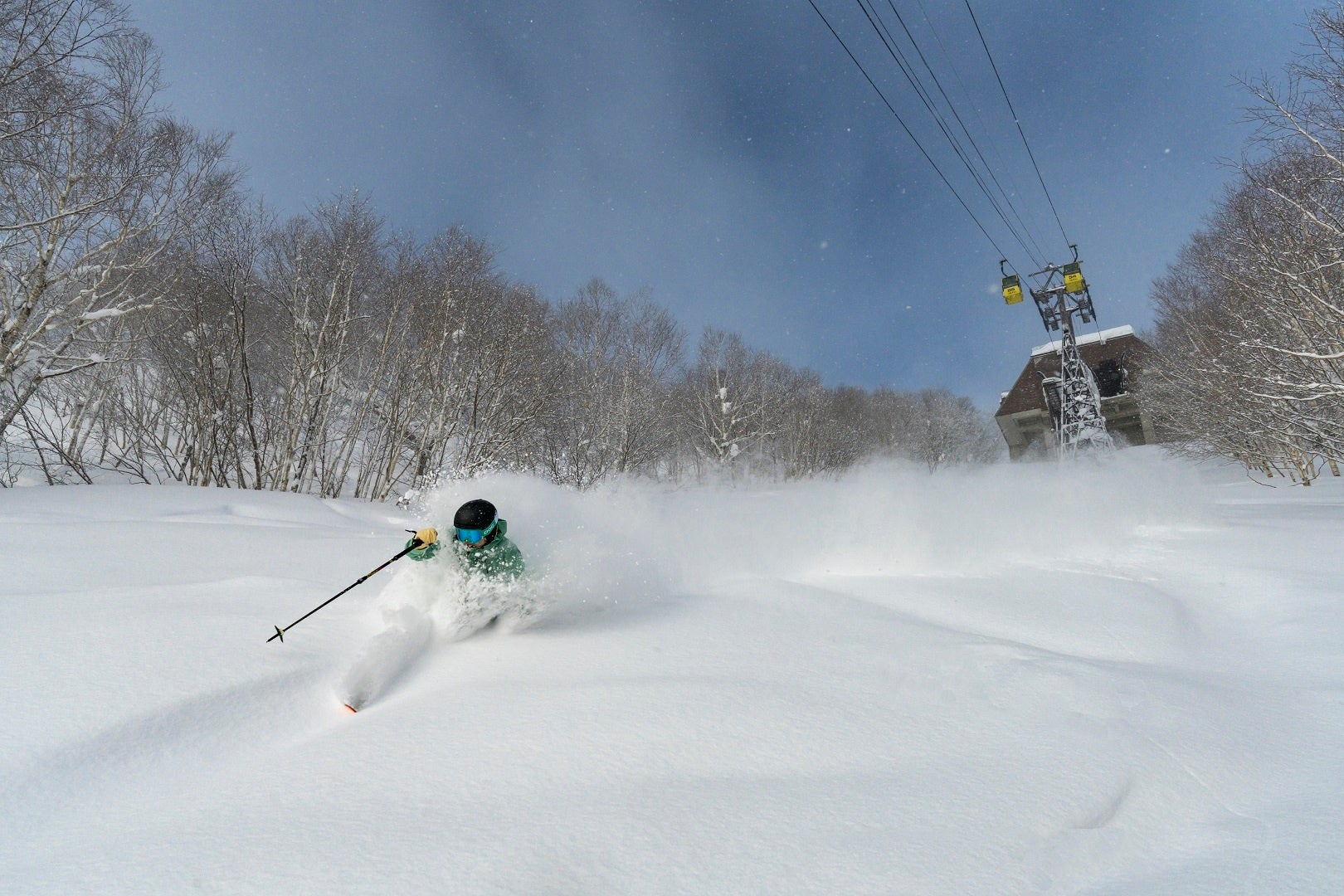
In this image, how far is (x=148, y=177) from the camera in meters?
9.97

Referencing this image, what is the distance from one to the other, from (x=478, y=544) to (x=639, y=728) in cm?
167

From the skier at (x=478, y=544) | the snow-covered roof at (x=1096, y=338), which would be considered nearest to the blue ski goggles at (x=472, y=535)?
the skier at (x=478, y=544)

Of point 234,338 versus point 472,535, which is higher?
point 234,338

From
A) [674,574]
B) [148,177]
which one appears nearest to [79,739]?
[674,574]

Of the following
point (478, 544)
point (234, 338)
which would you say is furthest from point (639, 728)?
point (234, 338)

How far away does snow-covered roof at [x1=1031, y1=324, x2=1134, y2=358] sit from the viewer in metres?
29.3

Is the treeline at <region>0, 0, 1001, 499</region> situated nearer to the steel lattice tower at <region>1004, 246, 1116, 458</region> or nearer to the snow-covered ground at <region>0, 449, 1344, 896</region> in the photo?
the snow-covered ground at <region>0, 449, 1344, 896</region>

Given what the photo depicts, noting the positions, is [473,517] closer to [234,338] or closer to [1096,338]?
[234,338]

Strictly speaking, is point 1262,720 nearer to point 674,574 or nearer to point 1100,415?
point 674,574

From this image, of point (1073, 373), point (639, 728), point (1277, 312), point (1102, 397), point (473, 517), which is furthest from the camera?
point (1102, 397)

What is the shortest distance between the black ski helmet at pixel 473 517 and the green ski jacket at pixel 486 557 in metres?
0.12

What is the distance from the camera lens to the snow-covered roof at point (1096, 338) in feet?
96.0

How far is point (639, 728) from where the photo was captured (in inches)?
76.9

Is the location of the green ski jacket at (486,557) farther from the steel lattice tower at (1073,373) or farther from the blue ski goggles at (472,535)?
the steel lattice tower at (1073,373)
